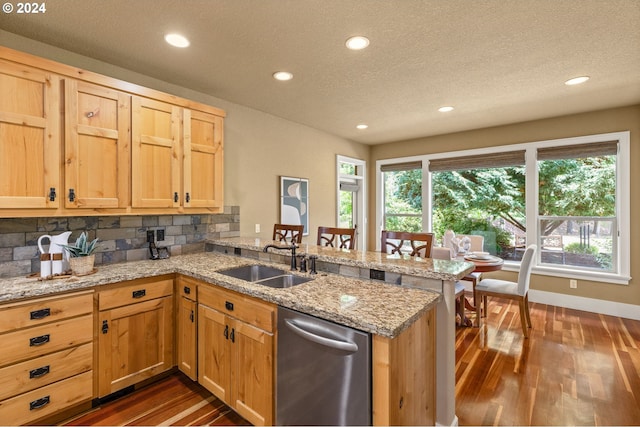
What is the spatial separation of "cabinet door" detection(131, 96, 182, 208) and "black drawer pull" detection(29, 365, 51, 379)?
118 cm

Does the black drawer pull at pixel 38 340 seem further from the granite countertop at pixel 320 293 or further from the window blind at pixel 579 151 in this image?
the window blind at pixel 579 151

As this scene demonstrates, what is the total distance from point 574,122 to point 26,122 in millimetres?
5802

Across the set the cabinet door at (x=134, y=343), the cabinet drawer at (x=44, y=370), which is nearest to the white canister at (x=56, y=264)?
the cabinet door at (x=134, y=343)

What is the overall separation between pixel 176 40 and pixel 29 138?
1.19 m

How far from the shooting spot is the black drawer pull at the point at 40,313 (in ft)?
5.75

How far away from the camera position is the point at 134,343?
2.17 m

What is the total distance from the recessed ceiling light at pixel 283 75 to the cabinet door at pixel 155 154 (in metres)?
0.95

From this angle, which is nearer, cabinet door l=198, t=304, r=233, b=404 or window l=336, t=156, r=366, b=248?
cabinet door l=198, t=304, r=233, b=404

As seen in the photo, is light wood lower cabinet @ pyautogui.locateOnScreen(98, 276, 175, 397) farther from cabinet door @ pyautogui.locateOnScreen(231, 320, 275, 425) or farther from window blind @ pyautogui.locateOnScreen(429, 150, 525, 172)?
window blind @ pyautogui.locateOnScreen(429, 150, 525, 172)

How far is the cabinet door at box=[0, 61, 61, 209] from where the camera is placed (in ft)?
6.05

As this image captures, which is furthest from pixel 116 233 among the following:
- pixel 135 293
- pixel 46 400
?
pixel 46 400

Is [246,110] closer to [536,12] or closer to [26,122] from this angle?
[26,122]

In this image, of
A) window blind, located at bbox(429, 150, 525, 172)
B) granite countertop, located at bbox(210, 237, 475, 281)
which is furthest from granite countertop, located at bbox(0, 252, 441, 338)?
window blind, located at bbox(429, 150, 525, 172)

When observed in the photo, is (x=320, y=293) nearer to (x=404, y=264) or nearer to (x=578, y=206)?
(x=404, y=264)
